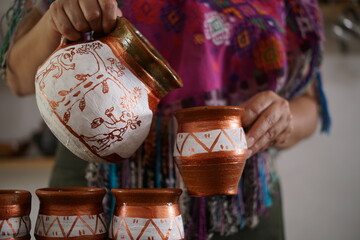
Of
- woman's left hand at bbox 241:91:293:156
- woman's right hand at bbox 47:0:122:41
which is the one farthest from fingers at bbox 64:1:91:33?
woman's left hand at bbox 241:91:293:156

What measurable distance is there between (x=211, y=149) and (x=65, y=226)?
0.22 meters

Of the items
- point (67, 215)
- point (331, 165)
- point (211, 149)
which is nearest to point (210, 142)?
point (211, 149)

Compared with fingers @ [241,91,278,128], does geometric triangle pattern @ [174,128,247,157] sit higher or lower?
higher

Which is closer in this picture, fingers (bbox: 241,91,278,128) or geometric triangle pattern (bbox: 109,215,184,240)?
geometric triangle pattern (bbox: 109,215,184,240)

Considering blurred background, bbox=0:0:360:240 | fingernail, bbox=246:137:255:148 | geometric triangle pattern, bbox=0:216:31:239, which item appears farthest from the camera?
blurred background, bbox=0:0:360:240

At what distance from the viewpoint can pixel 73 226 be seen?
498 millimetres

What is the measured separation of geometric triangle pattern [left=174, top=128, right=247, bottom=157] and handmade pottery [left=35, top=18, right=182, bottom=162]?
72 mm

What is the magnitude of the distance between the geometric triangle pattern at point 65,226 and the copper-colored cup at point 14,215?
2 cm

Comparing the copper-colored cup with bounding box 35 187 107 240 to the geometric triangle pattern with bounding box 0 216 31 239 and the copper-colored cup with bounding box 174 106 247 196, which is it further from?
the copper-colored cup with bounding box 174 106 247 196

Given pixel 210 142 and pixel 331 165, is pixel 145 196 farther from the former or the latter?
pixel 331 165

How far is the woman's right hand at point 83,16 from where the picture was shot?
1.71 ft

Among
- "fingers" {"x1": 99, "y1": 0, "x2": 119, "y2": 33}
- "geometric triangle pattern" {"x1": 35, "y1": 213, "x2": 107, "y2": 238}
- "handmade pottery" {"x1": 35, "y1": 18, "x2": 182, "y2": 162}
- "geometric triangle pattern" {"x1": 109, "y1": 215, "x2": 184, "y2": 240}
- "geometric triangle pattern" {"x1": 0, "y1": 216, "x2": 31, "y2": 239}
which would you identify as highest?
"fingers" {"x1": 99, "y1": 0, "x2": 119, "y2": 33}

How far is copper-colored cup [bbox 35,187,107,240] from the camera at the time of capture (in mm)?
494

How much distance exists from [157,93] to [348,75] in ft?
5.33
